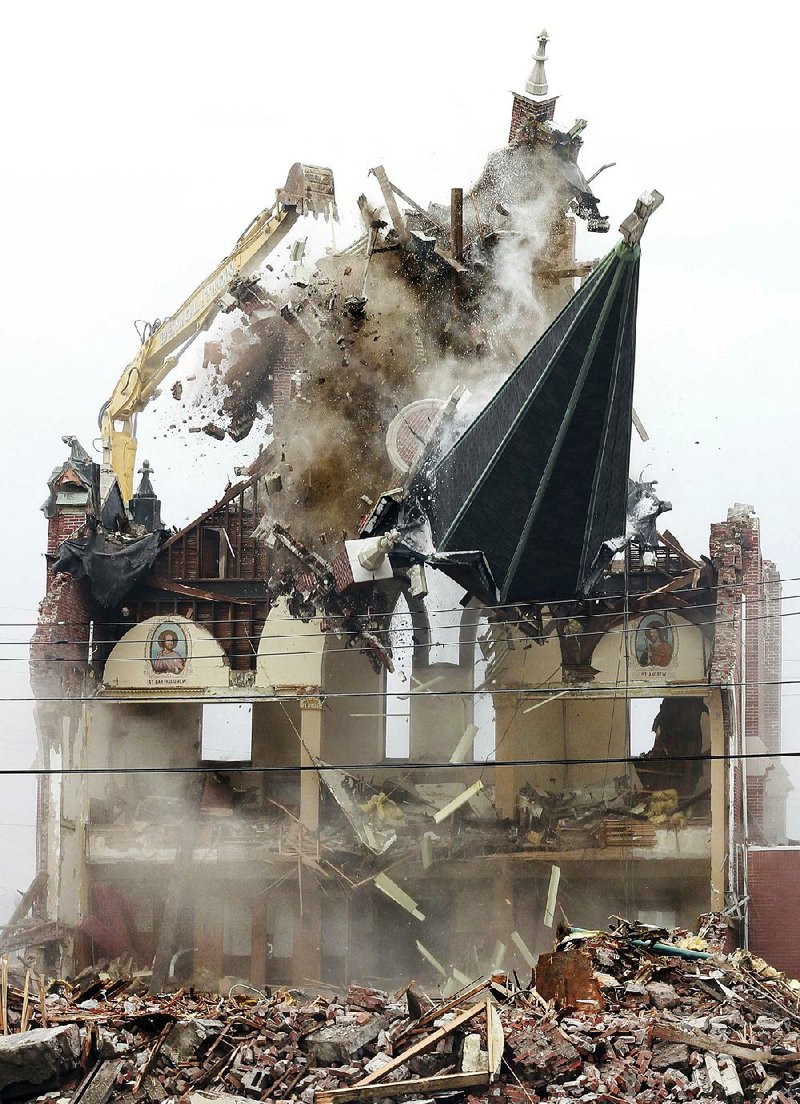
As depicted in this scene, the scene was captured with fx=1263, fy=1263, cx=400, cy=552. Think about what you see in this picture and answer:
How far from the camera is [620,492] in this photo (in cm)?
2653

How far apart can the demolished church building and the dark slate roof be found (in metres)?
0.09

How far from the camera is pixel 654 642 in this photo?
2836 cm

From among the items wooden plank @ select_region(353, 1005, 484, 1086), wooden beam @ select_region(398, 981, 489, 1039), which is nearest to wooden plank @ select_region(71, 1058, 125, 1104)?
wooden plank @ select_region(353, 1005, 484, 1086)

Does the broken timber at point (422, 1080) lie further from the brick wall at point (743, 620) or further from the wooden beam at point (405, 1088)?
the brick wall at point (743, 620)

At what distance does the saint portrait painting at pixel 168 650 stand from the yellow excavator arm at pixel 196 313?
4407 mm

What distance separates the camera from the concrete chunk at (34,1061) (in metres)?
13.5

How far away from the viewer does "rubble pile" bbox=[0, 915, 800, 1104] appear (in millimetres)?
13594

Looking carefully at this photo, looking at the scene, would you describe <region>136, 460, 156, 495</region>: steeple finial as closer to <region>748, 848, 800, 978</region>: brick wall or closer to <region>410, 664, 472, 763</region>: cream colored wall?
<region>410, 664, 472, 763</region>: cream colored wall

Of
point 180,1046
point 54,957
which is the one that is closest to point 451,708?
point 54,957

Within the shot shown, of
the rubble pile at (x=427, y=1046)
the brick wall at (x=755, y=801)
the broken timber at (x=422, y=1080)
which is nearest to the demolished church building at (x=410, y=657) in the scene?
the brick wall at (x=755, y=801)

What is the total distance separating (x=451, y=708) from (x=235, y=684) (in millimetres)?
6124

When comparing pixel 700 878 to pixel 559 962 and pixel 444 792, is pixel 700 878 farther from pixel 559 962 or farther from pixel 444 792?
pixel 559 962

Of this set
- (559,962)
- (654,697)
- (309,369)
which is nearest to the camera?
(559,962)

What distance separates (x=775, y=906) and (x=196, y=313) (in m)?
20.2
